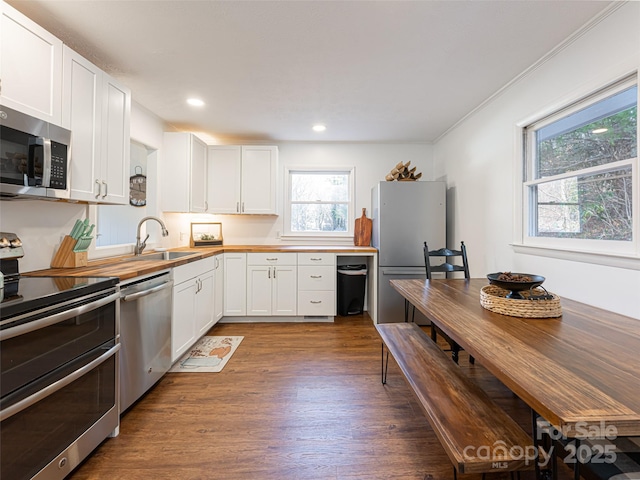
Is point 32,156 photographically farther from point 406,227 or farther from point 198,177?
point 406,227

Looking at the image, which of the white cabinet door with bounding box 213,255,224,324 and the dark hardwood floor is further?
the white cabinet door with bounding box 213,255,224,324

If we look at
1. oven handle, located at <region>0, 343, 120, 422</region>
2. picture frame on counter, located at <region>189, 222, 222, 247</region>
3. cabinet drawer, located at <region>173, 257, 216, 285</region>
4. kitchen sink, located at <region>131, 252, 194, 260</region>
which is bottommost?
oven handle, located at <region>0, 343, 120, 422</region>

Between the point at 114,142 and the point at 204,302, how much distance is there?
1622 millimetres

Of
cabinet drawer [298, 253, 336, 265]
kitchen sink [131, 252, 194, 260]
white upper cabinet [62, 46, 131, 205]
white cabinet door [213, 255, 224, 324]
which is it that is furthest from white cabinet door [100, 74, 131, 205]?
cabinet drawer [298, 253, 336, 265]

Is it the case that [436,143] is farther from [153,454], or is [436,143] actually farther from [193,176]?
[153,454]

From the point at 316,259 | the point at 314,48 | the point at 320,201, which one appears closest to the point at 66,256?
the point at 314,48

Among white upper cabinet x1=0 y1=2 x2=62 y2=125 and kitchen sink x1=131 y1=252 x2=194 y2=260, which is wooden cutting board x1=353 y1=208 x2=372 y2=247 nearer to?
kitchen sink x1=131 y1=252 x2=194 y2=260

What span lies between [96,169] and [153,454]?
181 cm

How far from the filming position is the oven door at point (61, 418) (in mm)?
1061

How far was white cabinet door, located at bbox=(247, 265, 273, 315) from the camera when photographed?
3.48m

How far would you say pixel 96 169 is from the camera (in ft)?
6.33

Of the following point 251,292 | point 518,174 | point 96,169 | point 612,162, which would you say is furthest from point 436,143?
point 96,169

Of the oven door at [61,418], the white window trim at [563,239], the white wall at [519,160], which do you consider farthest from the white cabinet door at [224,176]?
the white window trim at [563,239]

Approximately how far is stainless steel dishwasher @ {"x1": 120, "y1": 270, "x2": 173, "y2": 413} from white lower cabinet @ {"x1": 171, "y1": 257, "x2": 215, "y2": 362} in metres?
0.10
